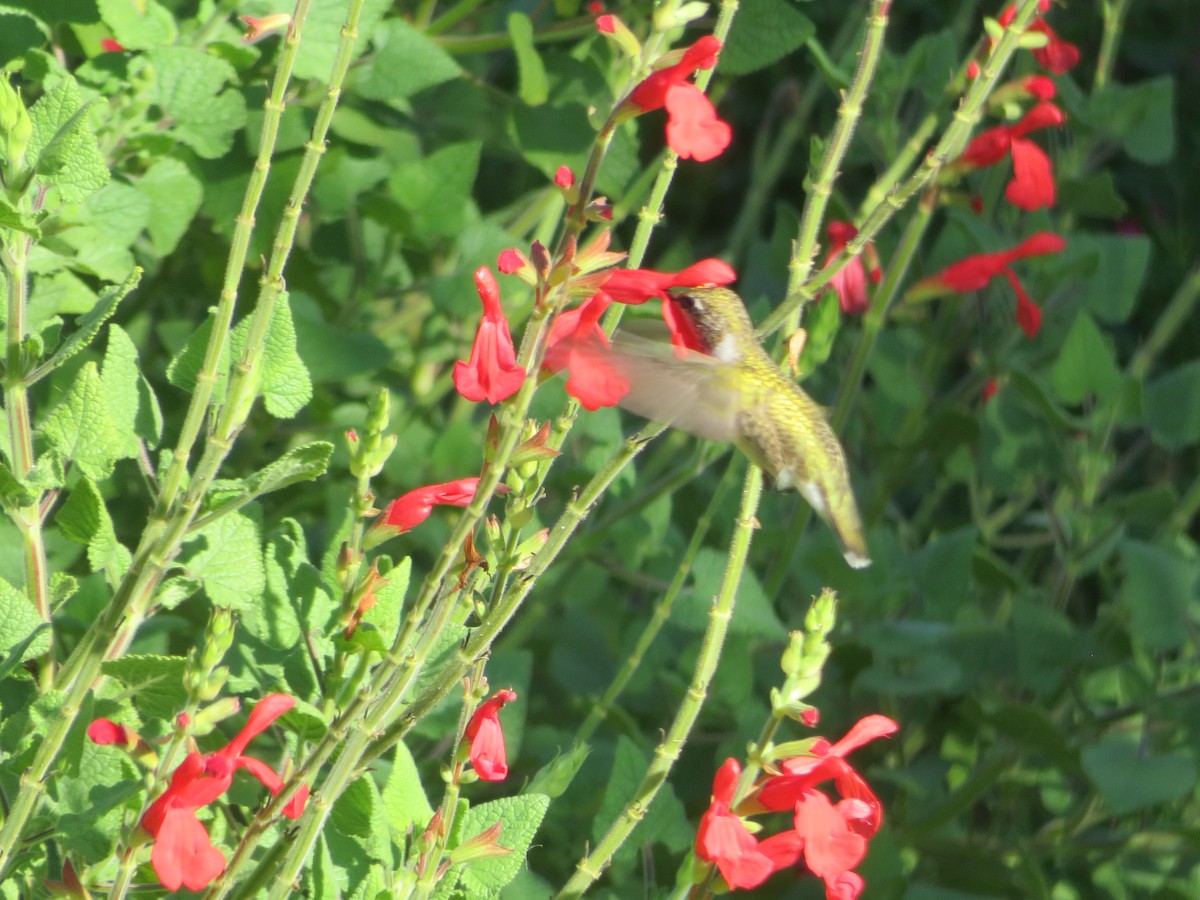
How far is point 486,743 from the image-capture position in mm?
1108

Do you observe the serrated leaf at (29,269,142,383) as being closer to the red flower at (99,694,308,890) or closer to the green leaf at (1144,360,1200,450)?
the red flower at (99,694,308,890)

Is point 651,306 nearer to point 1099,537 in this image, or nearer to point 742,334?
point 742,334

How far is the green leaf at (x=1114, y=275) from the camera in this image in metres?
2.44

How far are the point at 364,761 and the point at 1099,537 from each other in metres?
1.50

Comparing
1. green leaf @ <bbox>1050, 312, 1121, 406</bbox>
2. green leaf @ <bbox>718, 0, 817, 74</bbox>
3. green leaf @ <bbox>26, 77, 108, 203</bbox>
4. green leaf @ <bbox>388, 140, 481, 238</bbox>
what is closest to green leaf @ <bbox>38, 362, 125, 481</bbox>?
green leaf @ <bbox>26, 77, 108, 203</bbox>

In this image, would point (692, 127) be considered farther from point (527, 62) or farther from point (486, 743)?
point (527, 62)

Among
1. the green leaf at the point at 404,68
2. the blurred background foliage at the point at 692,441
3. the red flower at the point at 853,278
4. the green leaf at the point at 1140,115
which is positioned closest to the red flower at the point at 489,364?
the blurred background foliage at the point at 692,441

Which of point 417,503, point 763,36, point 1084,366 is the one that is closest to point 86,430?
point 417,503

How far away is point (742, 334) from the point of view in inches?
56.4

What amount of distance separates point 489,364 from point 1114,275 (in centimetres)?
171

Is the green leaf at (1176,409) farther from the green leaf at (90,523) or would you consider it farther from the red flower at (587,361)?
the green leaf at (90,523)

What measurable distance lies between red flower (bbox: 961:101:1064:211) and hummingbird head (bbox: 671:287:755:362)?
2.62 feet

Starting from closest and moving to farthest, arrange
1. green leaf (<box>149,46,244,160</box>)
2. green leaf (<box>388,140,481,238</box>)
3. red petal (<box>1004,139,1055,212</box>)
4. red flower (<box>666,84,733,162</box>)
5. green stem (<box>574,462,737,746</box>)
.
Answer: red flower (<box>666,84,733,162</box>)
green stem (<box>574,462,737,746</box>)
green leaf (<box>149,46,244,160</box>)
green leaf (<box>388,140,481,238</box>)
red petal (<box>1004,139,1055,212</box>)

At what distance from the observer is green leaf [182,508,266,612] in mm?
1202
